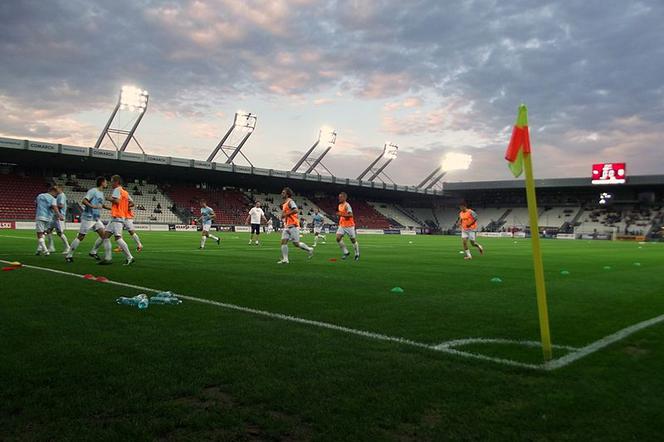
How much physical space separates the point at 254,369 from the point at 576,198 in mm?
83135

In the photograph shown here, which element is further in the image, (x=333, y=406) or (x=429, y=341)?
(x=429, y=341)

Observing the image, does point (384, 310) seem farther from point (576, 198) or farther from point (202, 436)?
point (576, 198)

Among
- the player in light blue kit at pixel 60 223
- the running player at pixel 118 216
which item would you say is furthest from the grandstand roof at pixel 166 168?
the running player at pixel 118 216

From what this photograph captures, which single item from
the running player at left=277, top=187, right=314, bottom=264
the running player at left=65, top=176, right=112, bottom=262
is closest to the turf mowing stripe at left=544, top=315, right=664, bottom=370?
the running player at left=277, top=187, right=314, bottom=264

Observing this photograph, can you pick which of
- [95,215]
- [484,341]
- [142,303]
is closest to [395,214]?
[95,215]

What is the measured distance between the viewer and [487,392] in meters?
3.68

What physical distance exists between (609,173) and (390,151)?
95.9 feet

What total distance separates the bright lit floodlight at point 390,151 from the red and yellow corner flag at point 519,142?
6916cm

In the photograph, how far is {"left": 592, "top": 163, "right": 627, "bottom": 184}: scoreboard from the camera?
66.4 meters

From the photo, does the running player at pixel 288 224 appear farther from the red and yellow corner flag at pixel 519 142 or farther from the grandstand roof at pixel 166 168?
the grandstand roof at pixel 166 168

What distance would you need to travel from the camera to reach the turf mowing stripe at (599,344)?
4426 mm

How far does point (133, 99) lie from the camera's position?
4928 cm

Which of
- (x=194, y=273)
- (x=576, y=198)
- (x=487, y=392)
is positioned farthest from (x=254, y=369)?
(x=576, y=198)

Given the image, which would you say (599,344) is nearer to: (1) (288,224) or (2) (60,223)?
(1) (288,224)
